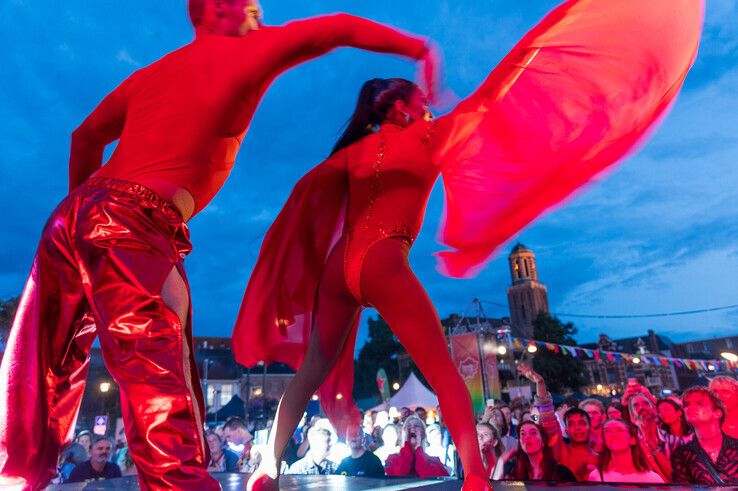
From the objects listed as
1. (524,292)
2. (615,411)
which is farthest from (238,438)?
(524,292)

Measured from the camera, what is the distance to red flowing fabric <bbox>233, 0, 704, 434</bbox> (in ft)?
7.00

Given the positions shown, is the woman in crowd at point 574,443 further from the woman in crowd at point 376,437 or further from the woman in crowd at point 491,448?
the woman in crowd at point 376,437

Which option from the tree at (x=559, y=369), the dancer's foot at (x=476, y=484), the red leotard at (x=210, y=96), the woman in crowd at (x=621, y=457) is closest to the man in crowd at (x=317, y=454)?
the woman in crowd at (x=621, y=457)

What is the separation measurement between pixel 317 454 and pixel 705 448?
159 inches

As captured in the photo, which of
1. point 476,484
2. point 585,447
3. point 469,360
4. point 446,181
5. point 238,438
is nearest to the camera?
point 476,484

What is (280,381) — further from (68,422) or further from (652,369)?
(68,422)

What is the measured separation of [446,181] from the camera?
2.55 metres

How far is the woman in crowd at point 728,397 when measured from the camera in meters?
3.89

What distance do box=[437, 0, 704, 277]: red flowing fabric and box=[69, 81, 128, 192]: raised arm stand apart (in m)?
1.24

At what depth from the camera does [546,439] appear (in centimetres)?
487

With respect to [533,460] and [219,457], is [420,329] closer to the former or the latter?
[533,460]

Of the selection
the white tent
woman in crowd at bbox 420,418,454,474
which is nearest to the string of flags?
the white tent

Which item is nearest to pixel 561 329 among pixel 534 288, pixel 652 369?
pixel 652 369

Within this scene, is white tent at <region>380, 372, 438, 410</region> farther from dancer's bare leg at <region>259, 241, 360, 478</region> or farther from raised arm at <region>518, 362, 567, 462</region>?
dancer's bare leg at <region>259, 241, 360, 478</region>
